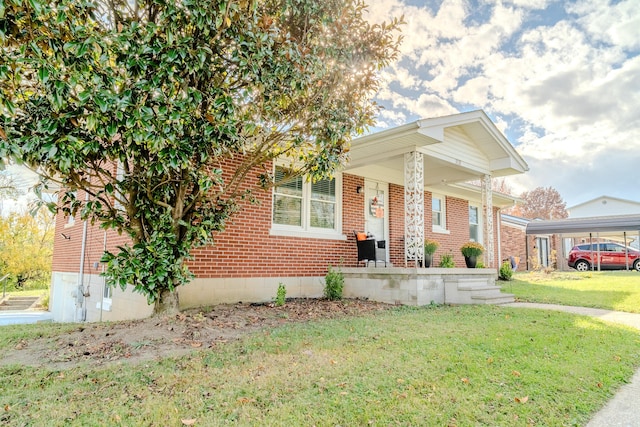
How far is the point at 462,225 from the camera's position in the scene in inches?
543

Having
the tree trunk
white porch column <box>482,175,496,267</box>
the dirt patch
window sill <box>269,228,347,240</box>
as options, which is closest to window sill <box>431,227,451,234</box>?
white porch column <box>482,175,496,267</box>

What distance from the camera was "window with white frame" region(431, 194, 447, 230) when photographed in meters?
12.8

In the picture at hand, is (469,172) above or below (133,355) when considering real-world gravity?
above

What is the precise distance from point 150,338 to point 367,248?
18.3 feet

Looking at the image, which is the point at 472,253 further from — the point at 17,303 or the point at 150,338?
the point at 17,303

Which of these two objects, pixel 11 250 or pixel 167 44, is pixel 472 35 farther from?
pixel 11 250

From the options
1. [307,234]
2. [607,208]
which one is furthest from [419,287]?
[607,208]

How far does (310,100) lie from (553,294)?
8079 millimetres

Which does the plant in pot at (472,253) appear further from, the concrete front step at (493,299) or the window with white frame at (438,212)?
the window with white frame at (438,212)

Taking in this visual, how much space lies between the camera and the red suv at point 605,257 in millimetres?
19656

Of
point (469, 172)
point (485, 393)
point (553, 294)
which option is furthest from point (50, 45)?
point (553, 294)

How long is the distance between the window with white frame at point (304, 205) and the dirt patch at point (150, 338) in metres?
2.64

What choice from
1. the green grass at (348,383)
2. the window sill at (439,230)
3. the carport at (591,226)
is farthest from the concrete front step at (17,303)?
the carport at (591,226)

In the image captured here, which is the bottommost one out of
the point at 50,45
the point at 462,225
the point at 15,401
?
the point at 15,401
